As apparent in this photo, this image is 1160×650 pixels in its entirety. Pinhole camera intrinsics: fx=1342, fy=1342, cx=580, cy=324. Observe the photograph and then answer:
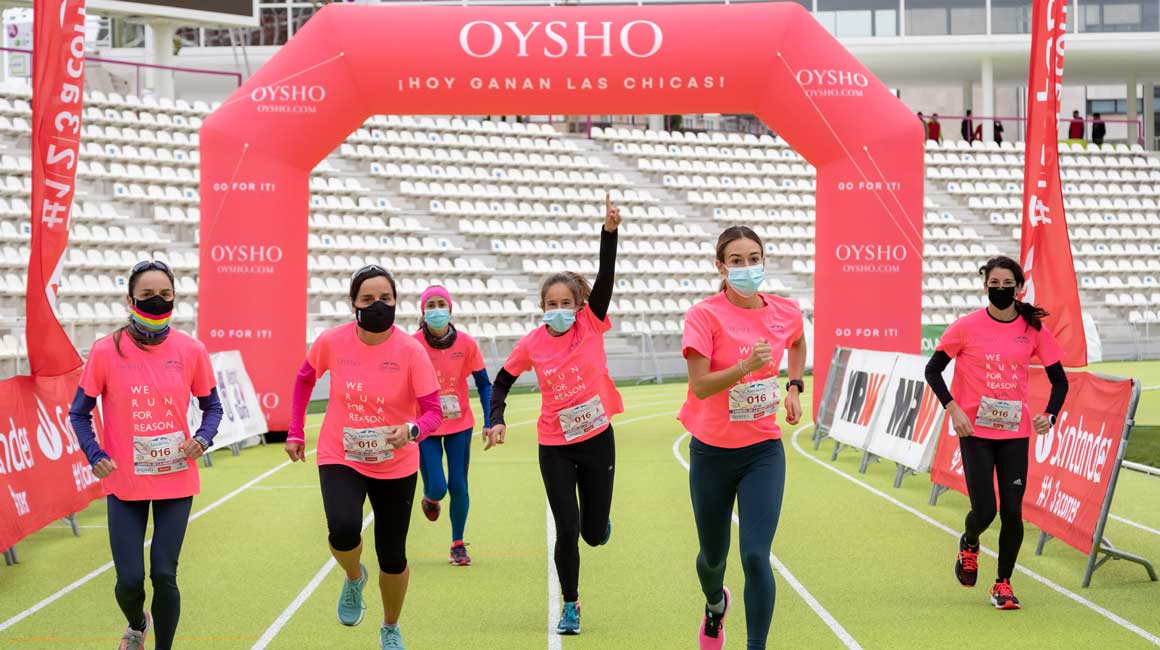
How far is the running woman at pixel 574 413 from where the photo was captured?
6.87m

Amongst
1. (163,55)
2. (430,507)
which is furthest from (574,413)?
(163,55)

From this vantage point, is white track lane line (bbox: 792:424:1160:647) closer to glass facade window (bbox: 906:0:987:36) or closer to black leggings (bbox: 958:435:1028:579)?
black leggings (bbox: 958:435:1028:579)

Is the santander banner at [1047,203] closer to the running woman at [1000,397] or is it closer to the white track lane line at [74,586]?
the running woman at [1000,397]

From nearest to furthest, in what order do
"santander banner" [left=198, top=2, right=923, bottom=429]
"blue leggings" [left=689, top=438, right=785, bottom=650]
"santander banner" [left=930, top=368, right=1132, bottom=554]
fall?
1. "blue leggings" [left=689, top=438, right=785, bottom=650]
2. "santander banner" [left=930, top=368, right=1132, bottom=554]
3. "santander banner" [left=198, top=2, right=923, bottom=429]

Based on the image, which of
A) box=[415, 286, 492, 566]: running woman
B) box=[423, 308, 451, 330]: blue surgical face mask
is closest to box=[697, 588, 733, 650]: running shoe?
box=[415, 286, 492, 566]: running woman

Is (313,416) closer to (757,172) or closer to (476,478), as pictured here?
(476,478)

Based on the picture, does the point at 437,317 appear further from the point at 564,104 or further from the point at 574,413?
the point at 564,104

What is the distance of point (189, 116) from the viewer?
28.5m

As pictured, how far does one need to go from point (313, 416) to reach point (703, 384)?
51.2ft

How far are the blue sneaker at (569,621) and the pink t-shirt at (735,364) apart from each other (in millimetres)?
1506

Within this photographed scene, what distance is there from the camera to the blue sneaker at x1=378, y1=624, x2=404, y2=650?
6.10 metres

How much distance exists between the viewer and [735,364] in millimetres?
5602

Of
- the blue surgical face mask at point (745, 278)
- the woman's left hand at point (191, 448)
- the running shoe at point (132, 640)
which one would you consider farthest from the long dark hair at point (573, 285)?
the running shoe at point (132, 640)

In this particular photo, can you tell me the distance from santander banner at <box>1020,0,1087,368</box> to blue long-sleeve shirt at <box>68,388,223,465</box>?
22.9 feet
